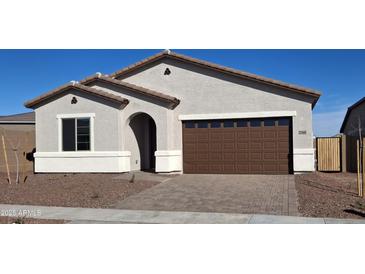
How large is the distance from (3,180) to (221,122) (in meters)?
9.54

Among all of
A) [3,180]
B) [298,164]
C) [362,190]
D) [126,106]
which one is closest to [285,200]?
[362,190]

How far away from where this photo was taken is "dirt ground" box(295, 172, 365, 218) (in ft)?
27.6

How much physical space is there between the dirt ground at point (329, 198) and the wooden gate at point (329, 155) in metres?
3.43

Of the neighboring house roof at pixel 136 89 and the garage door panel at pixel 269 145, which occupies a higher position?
Result: the neighboring house roof at pixel 136 89

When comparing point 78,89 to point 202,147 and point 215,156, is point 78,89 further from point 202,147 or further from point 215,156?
point 215,156

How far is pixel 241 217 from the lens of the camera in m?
8.26

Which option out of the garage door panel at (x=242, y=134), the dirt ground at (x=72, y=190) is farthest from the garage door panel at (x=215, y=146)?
the dirt ground at (x=72, y=190)

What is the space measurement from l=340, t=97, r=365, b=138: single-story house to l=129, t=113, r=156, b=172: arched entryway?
493 inches

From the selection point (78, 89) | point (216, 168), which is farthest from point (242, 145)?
point (78, 89)

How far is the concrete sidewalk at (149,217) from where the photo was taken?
7871 mm

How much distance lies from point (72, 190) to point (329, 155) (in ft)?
39.5

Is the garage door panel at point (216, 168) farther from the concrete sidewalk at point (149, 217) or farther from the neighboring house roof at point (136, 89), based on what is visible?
the concrete sidewalk at point (149, 217)

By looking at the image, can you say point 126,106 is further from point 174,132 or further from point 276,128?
point 276,128

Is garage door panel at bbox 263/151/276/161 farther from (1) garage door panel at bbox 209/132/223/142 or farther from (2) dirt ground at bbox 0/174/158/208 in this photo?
(2) dirt ground at bbox 0/174/158/208
